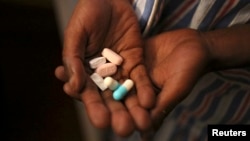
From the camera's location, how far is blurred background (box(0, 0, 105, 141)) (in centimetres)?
116

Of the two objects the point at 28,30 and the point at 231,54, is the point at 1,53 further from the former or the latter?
the point at 231,54

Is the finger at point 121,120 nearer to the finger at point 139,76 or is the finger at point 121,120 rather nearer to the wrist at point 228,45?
the finger at point 139,76

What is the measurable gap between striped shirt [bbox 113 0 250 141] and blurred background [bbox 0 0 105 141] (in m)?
0.40

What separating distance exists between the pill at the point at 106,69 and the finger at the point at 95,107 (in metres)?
0.05

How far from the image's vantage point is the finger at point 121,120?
578 mm

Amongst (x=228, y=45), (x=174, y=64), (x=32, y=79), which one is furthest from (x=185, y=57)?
(x=32, y=79)

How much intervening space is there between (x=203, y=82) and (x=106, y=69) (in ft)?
0.71

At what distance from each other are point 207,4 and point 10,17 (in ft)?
3.17

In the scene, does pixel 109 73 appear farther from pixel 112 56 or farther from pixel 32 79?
pixel 32 79

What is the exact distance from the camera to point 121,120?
0.58 meters

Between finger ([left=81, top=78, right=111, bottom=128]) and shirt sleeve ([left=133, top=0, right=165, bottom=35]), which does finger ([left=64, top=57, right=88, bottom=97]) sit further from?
shirt sleeve ([left=133, top=0, right=165, bottom=35])

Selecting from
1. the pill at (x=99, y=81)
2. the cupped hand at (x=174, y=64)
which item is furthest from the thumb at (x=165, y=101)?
the pill at (x=99, y=81)

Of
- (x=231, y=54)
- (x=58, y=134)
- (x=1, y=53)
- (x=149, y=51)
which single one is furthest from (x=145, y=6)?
(x=1, y=53)

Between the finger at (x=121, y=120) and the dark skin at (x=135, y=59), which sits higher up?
the dark skin at (x=135, y=59)
